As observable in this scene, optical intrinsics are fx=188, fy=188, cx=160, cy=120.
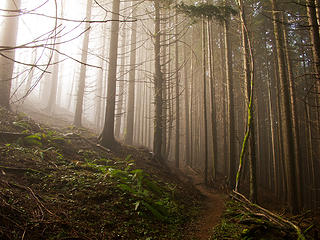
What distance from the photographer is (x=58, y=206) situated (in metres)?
3.28

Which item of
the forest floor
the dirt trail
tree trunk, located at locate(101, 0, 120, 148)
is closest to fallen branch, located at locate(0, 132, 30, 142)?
the forest floor

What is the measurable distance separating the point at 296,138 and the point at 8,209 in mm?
12064

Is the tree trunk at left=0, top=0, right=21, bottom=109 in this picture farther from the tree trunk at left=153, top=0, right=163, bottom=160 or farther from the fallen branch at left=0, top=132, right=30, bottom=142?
the tree trunk at left=153, top=0, right=163, bottom=160

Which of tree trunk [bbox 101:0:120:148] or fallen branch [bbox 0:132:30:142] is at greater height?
tree trunk [bbox 101:0:120:148]

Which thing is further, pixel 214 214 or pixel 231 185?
pixel 231 185

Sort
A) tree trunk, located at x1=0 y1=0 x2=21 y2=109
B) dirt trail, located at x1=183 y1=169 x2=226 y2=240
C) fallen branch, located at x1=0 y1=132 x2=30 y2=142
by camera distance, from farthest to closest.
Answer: tree trunk, located at x1=0 y1=0 x2=21 y2=109 → fallen branch, located at x1=0 y1=132 x2=30 y2=142 → dirt trail, located at x1=183 y1=169 x2=226 y2=240

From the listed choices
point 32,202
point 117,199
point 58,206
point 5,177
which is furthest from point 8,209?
point 117,199

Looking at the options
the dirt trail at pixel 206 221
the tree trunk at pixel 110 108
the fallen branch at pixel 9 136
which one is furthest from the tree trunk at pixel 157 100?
the fallen branch at pixel 9 136

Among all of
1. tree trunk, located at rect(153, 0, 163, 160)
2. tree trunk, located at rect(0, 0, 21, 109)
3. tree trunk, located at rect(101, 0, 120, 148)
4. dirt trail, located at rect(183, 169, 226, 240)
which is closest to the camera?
dirt trail, located at rect(183, 169, 226, 240)

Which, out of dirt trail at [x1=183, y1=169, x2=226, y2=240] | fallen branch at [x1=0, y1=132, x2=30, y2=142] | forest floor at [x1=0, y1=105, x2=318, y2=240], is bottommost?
dirt trail at [x1=183, y1=169, x2=226, y2=240]

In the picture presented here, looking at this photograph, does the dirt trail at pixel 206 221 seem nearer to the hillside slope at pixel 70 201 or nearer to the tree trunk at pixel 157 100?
the hillside slope at pixel 70 201

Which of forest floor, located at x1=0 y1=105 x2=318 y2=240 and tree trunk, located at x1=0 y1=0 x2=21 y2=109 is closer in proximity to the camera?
forest floor, located at x1=0 y1=105 x2=318 y2=240

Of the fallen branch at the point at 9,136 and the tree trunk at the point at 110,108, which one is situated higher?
the tree trunk at the point at 110,108

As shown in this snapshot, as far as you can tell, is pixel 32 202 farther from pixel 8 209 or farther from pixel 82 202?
→ pixel 82 202
